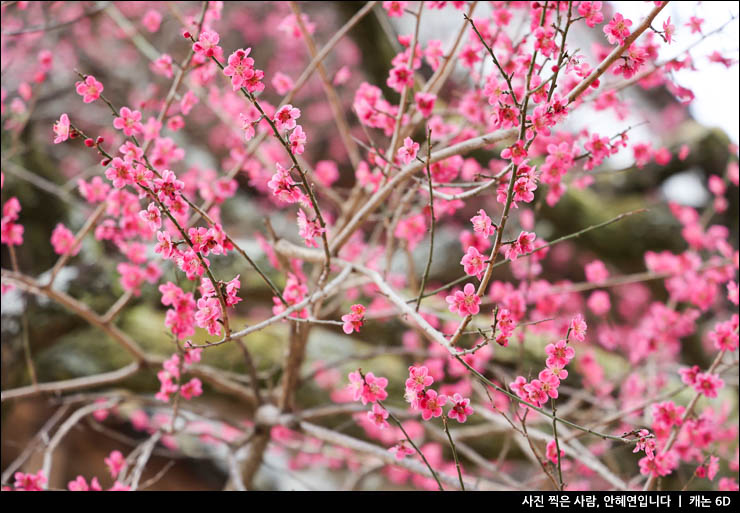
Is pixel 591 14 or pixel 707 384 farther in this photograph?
pixel 707 384

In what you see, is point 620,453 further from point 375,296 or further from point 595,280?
point 375,296

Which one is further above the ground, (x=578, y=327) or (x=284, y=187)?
(x=284, y=187)

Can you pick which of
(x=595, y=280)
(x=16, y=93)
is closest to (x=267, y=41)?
(x=16, y=93)

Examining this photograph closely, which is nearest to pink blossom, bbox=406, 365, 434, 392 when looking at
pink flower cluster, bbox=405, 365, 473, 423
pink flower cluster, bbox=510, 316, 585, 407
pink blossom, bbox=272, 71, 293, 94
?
pink flower cluster, bbox=405, 365, 473, 423

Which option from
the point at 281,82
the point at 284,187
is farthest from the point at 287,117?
the point at 281,82

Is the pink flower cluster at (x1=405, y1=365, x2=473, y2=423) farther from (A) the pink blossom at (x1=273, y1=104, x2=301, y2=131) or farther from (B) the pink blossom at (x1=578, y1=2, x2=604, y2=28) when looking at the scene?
(B) the pink blossom at (x1=578, y1=2, x2=604, y2=28)

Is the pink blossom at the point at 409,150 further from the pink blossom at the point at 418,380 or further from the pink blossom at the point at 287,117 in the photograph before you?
the pink blossom at the point at 418,380

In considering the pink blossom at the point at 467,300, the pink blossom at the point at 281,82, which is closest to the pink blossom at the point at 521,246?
the pink blossom at the point at 467,300

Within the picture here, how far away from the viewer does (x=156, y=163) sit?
207 cm

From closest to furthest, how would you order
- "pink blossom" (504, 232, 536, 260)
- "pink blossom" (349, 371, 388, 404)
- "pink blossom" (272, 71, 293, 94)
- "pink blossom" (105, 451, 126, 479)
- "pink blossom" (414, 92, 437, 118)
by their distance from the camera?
"pink blossom" (504, 232, 536, 260) < "pink blossom" (349, 371, 388, 404) < "pink blossom" (414, 92, 437, 118) < "pink blossom" (105, 451, 126, 479) < "pink blossom" (272, 71, 293, 94)

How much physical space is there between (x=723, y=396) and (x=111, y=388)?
3.46 meters

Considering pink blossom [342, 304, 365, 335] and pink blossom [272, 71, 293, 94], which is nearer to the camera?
pink blossom [342, 304, 365, 335]

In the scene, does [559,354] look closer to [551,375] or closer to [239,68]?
[551,375]

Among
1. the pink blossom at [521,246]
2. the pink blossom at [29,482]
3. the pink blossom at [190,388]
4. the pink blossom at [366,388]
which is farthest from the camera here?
the pink blossom at [190,388]
